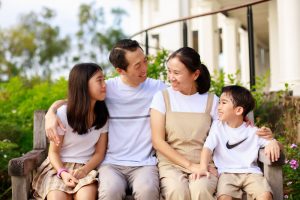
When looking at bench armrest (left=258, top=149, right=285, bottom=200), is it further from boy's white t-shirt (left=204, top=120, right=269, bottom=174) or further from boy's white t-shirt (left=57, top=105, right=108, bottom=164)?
boy's white t-shirt (left=57, top=105, right=108, bottom=164)

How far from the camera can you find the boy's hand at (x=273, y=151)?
9.87 feet

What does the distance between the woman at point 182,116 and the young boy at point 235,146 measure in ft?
0.33

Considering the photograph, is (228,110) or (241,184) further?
(228,110)

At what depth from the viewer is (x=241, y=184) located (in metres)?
3.18

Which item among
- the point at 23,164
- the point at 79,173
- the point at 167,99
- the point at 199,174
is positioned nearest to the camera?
the point at 23,164

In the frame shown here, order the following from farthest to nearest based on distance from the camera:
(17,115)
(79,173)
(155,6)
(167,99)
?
(155,6) < (17,115) < (167,99) < (79,173)

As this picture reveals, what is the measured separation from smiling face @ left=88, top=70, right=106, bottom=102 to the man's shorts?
3.20ft

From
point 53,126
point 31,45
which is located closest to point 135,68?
point 53,126

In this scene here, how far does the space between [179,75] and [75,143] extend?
0.85 meters

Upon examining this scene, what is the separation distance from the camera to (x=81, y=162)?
11.2 ft

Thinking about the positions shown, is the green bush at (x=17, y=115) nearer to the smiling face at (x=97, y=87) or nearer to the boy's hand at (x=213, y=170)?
the smiling face at (x=97, y=87)

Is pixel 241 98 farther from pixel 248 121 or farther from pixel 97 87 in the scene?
pixel 97 87

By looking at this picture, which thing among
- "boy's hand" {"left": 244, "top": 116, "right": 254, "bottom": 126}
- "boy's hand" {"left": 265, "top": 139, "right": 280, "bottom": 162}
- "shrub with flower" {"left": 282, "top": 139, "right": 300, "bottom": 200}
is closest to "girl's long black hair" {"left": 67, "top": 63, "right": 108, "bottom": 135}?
"boy's hand" {"left": 244, "top": 116, "right": 254, "bottom": 126}

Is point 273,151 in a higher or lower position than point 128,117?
lower
